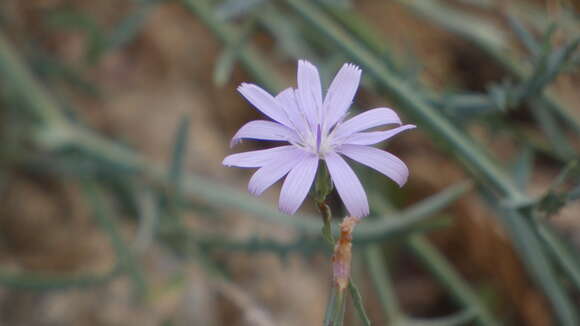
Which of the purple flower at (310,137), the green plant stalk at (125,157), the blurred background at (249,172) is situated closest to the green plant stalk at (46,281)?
the blurred background at (249,172)

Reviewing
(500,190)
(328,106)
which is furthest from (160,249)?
(328,106)

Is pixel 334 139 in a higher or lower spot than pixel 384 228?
lower

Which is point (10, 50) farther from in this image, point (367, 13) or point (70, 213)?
point (367, 13)


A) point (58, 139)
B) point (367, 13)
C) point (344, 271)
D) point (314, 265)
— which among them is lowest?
point (344, 271)

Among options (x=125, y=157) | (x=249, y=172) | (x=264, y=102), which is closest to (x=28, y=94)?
(x=125, y=157)

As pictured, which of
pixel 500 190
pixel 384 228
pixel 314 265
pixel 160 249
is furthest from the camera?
pixel 314 265

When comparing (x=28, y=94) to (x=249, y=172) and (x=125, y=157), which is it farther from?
(x=249, y=172)

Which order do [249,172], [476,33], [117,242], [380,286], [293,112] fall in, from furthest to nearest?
[249,172] < [476,33] < [117,242] < [380,286] < [293,112]

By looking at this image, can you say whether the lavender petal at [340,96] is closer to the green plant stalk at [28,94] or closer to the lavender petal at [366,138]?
the lavender petal at [366,138]
